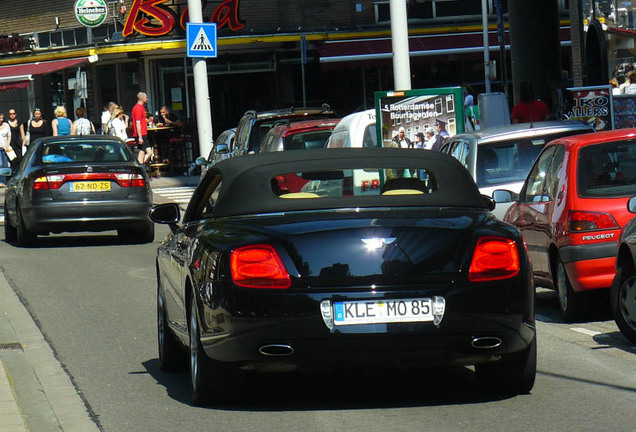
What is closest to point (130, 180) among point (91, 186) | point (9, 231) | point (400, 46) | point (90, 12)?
point (91, 186)

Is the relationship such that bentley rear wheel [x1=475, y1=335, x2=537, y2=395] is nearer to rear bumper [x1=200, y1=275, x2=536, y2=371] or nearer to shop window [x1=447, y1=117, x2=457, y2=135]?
rear bumper [x1=200, y1=275, x2=536, y2=371]

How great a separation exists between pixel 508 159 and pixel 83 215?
268 inches

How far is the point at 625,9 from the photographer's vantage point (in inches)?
1631

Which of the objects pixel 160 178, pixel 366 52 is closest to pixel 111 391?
pixel 160 178

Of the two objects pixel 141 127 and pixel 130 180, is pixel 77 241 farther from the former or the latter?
pixel 141 127

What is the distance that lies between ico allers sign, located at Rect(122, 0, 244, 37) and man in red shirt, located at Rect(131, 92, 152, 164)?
4.80 meters

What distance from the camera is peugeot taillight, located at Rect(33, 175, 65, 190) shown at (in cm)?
1869

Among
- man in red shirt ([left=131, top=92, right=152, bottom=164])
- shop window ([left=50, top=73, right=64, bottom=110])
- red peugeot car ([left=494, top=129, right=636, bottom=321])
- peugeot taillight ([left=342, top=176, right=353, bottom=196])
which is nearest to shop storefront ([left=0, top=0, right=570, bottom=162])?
shop window ([left=50, top=73, right=64, bottom=110])

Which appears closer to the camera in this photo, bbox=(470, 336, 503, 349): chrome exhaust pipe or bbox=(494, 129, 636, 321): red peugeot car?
bbox=(470, 336, 503, 349): chrome exhaust pipe

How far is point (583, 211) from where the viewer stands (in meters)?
10.6

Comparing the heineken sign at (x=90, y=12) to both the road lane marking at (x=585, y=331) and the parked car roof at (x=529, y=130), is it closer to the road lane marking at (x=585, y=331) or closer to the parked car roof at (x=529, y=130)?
the parked car roof at (x=529, y=130)

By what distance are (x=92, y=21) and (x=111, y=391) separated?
30.8 m

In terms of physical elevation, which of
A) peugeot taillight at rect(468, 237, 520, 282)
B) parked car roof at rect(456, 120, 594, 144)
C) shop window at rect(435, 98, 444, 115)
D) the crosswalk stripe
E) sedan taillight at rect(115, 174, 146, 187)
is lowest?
the crosswalk stripe

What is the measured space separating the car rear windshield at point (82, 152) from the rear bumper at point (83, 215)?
668 mm
